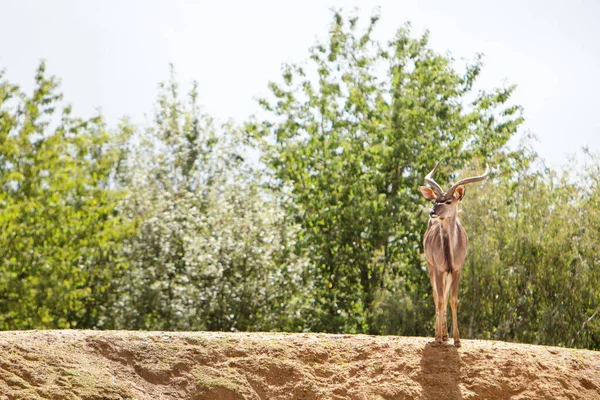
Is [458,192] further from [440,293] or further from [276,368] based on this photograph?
[276,368]

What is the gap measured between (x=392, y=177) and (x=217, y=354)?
1697 cm

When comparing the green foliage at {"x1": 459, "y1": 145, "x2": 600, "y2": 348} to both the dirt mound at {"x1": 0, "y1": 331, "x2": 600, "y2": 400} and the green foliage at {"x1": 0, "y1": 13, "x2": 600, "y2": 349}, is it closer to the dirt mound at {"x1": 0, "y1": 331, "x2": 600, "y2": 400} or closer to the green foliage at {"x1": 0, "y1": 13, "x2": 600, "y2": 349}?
the green foliage at {"x1": 0, "y1": 13, "x2": 600, "y2": 349}

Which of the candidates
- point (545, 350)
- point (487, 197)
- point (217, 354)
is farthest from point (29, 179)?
point (545, 350)

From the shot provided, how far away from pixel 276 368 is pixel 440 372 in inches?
82.8

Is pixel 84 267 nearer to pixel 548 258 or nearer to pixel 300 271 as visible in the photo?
pixel 300 271

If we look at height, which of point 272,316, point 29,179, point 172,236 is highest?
point 29,179

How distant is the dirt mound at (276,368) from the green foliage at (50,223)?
1452 centimetres

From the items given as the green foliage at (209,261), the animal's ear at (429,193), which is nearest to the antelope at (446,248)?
the animal's ear at (429,193)

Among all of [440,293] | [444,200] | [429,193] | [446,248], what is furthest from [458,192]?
[440,293]

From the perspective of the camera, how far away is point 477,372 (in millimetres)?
11180

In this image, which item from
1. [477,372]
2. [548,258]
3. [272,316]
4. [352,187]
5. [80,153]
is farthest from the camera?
[80,153]

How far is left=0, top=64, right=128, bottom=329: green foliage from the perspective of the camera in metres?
25.5

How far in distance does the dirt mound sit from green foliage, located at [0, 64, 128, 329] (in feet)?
47.6

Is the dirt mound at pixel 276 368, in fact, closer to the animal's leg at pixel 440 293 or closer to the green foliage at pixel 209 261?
the animal's leg at pixel 440 293
